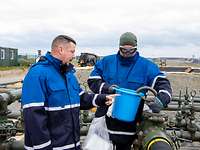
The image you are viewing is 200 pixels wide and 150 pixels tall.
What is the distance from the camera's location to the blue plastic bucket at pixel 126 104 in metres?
3.91

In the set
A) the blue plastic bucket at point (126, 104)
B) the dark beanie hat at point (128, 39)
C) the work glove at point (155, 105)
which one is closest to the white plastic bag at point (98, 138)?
the blue plastic bucket at point (126, 104)

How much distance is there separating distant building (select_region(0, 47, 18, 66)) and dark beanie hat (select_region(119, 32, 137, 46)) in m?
40.3

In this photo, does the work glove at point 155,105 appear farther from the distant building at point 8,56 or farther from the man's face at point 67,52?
the distant building at point 8,56

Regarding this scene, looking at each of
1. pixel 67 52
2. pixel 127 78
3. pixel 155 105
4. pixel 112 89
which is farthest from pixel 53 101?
pixel 127 78

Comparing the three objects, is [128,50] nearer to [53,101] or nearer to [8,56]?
[53,101]

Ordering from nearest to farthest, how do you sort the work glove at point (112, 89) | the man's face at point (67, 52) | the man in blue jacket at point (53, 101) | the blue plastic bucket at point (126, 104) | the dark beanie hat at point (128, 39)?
1. the man in blue jacket at point (53, 101)
2. the man's face at point (67, 52)
3. the blue plastic bucket at point (126, 104)
4. the work glove at point (112, 89)
5. the dark beanie hat at point (128, 39)

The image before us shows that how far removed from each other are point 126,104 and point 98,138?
1.32ft

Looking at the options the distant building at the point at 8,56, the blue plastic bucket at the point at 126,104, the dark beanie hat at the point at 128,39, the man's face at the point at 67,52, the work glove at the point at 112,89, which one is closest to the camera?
the man's face at the point at 67,52

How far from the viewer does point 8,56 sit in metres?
46.0

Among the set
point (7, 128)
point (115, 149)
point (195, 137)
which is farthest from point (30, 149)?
point (195, 137)

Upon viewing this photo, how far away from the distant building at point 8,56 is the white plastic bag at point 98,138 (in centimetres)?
4054

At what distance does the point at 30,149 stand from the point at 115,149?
49.8 inches

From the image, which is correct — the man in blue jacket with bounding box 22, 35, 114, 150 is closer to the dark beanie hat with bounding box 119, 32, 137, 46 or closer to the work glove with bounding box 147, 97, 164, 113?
the work glove with bounding box 147, 97, 164, 113

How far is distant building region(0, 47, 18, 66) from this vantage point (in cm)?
4441
